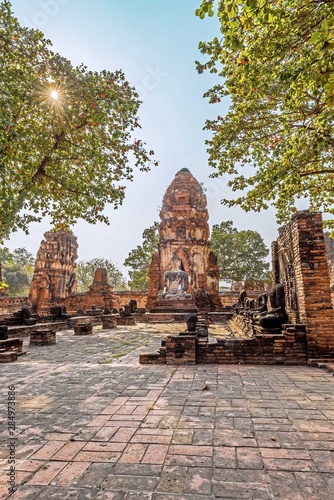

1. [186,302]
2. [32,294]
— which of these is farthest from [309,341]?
[32,294]

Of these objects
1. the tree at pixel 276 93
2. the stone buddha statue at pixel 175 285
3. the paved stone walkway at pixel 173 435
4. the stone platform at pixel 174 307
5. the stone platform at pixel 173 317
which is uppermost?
the tree at pixel 276 93

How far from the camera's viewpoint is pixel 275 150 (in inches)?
303

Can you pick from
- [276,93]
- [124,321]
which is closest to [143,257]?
[124,321]

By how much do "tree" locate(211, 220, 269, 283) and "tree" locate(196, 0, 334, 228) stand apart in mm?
24071

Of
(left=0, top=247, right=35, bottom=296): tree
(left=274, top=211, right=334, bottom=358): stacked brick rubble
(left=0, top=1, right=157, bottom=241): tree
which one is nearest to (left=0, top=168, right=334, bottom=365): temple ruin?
(left=274, top=211, right=334, bottom=358): stacked brick rubble

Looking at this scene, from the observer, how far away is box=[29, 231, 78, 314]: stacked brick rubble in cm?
3080

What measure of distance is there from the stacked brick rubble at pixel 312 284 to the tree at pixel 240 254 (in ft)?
97.3

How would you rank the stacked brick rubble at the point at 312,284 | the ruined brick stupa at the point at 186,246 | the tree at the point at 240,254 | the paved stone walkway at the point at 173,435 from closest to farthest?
the paved stone walkway at the point at 173,435, the stacked brick rubble at the point at 312,284, the ruined brick stupa at the point at 186,246, the tree at the point at 240,254

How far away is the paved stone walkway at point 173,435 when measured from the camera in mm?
2113

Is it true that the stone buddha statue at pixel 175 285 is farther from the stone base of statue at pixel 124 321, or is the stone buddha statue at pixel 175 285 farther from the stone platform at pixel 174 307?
the stone base of statue at pixel 124 321

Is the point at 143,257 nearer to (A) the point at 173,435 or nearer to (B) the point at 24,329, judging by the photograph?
(B) the point at 24,329

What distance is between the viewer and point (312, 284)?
20.9ft

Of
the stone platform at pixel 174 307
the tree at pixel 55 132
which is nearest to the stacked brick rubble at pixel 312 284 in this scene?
the tree at pixel 55 132

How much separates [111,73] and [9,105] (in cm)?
417
